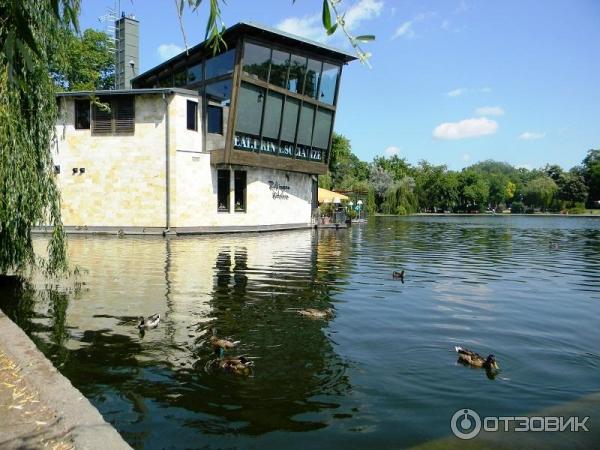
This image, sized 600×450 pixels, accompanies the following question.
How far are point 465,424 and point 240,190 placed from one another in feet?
87.7

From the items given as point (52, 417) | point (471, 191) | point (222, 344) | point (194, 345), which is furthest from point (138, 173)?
point (471, 191)

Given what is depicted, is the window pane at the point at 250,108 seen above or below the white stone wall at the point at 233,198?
above

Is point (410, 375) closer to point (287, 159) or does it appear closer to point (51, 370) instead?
point (51, 370)

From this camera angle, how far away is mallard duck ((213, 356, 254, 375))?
620cm

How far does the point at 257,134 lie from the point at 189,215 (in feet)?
20.7

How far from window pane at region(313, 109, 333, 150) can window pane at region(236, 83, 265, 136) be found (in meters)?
5.60

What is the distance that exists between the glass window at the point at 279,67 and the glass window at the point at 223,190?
617 cm

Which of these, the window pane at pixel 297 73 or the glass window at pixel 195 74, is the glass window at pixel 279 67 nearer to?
the window pane at pixel 297 73

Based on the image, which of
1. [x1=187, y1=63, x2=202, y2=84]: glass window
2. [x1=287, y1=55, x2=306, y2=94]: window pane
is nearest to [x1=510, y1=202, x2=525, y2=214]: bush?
[x1=287, y1=55, x2=306, y2=94]: window pane

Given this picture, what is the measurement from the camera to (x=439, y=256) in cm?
2017

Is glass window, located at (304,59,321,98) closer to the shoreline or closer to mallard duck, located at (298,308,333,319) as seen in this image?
mallard duck, located at (298,308,333,319)

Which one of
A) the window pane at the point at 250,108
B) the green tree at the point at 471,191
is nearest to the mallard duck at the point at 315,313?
the window pane at the point at 250,108

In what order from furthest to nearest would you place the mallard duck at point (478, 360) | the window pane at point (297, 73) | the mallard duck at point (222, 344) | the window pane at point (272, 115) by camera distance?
the window pane at point (297, 73), the window pane at point (272, 115), the mallard duck at point (222, 344), the mallard duck at point (478, 360)
